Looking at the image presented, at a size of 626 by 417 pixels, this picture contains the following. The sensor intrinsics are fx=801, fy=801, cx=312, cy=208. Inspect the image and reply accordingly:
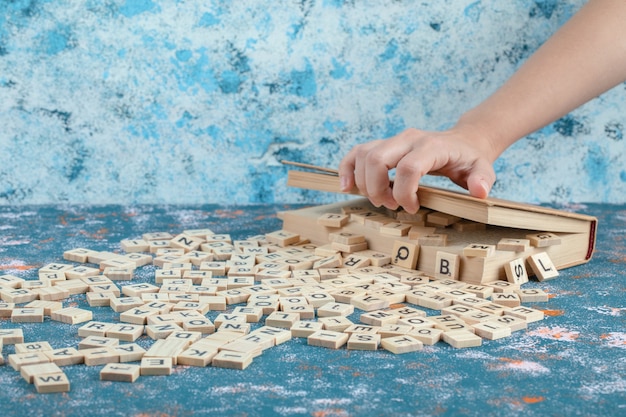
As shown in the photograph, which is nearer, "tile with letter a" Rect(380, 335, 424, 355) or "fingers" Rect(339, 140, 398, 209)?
"tile with letter a" Rect(380, 335, 424, 355)

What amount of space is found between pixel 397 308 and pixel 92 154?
152 centimetres

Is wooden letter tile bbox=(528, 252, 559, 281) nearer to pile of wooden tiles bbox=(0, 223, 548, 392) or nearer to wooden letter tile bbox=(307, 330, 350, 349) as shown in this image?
pile of wooden tiles bbox=(0, 223, 548, 392)

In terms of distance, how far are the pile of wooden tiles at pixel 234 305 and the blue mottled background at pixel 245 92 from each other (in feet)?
2.85

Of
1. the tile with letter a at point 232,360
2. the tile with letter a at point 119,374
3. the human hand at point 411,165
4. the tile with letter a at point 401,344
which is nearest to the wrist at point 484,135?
the human hand at point 411,165

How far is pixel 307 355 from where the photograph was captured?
110 centimetres

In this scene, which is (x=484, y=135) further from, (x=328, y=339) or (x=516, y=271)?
(x=328, y=339)

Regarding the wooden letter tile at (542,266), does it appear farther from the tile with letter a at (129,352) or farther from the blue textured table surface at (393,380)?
the tile with letter a at (129,352)

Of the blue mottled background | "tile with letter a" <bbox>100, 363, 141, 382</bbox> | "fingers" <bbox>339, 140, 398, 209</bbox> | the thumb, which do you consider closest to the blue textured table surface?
"tile with letter a" <bbox>100, 363, 141, 382</bbox>

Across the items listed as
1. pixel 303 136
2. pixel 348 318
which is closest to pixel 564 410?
pixel 348 318

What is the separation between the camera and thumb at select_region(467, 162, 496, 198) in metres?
1.49

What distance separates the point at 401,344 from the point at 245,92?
5.32ft

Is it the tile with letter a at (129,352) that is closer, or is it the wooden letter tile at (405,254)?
the tile with letter a at (129,352)

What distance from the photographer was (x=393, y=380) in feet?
3.28

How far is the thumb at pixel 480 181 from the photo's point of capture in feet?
4.89
